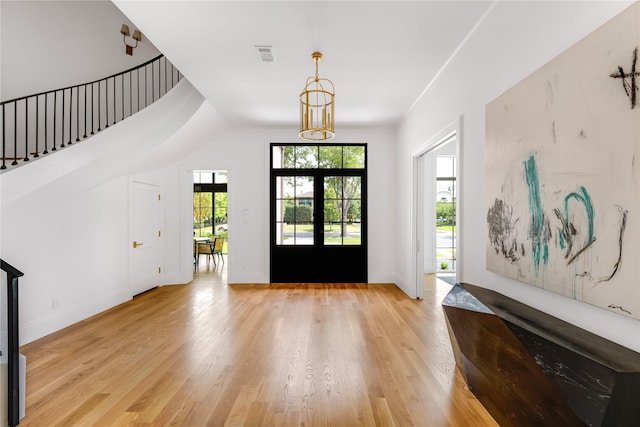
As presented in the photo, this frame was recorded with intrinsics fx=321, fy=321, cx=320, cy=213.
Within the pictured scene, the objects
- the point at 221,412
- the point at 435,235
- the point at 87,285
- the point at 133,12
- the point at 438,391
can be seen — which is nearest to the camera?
the point at 221,412

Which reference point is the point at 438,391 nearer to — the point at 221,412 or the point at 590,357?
Result: the point at 590,357

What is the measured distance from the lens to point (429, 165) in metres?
7.68

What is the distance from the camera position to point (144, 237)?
5688mm

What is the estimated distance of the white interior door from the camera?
17.6 ft

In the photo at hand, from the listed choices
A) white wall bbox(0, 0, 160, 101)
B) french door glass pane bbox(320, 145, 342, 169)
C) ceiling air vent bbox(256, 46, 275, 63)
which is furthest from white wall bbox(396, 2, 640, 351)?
white wall bbox(0, 0, 160, 101)

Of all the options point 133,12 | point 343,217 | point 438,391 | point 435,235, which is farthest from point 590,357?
point 435,235

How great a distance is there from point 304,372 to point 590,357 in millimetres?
2081

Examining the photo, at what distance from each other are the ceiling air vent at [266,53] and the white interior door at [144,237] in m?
3.31

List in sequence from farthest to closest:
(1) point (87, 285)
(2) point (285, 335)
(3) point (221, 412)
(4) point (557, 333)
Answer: (1) point (87, 285) → (2) point (285, 335) → (3) point (221, 412) → (4) point (557, 333)

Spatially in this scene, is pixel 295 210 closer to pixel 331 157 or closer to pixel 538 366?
pixel 331 157

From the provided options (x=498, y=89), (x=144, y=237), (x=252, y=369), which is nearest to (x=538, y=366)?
(x=498, y=89)

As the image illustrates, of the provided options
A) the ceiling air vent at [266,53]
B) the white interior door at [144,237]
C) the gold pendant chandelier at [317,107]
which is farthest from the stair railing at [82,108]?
the gold pendant chandelier at [317,107]

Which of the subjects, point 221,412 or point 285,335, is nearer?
point 221,412

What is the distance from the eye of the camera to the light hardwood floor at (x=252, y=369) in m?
2.20
